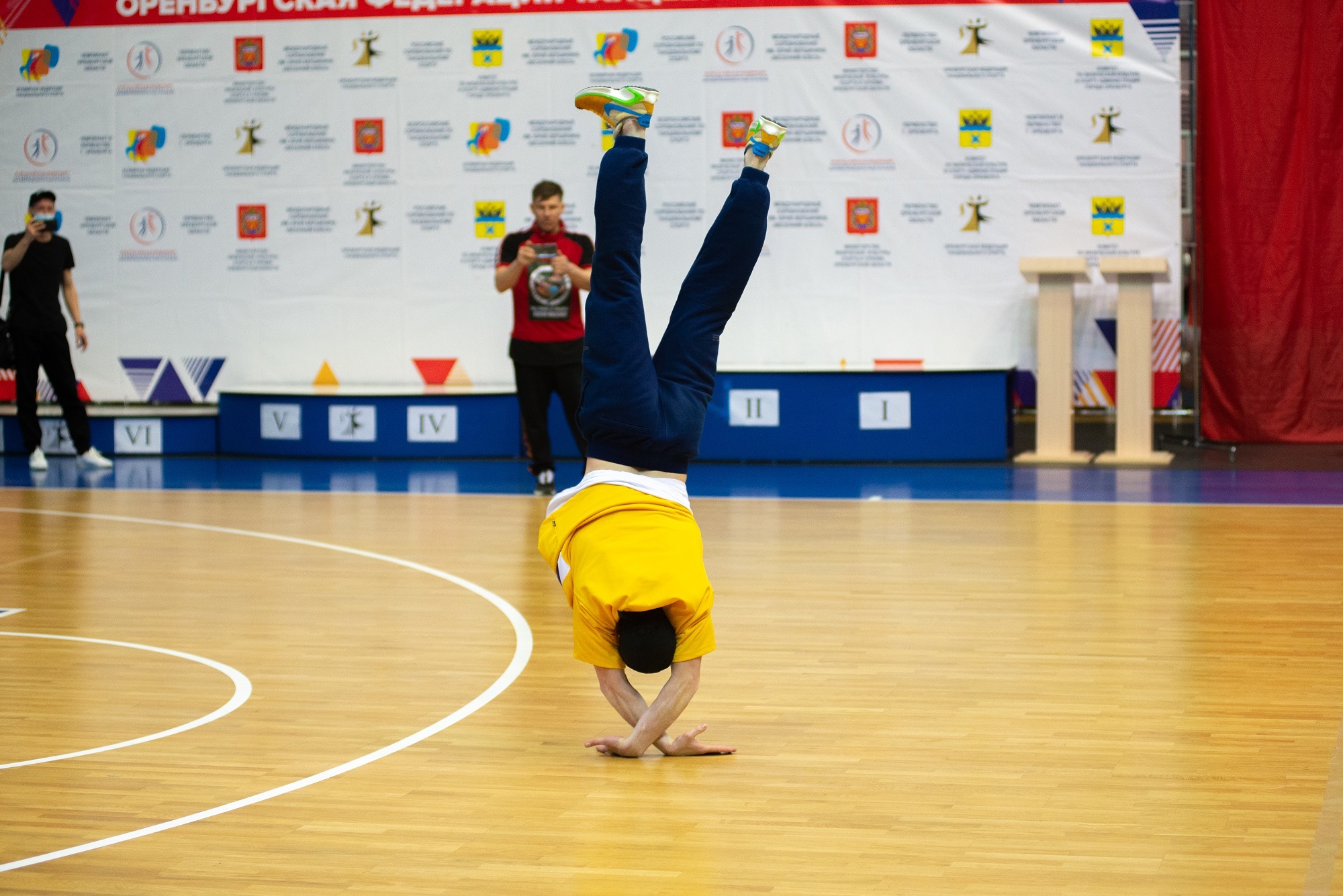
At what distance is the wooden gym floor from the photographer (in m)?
2.84

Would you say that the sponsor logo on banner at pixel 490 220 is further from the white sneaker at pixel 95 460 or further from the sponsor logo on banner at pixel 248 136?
the white sneaker at pixel 95 460

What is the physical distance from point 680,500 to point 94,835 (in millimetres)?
1500

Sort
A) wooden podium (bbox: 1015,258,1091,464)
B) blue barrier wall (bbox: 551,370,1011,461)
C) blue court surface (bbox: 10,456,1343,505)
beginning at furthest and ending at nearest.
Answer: blue barrier wall (bbox: 551,370,1011,461)
wooden podium (bbox: 1015,258,1091,464)
blue court surface (bbox: 10,456,1343,505)

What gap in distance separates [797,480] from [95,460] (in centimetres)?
492

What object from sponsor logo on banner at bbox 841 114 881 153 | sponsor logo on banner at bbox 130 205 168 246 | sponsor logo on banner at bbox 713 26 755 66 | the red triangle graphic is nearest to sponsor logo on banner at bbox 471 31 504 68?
sponsor logo on banner at bbox 713 26 755 66

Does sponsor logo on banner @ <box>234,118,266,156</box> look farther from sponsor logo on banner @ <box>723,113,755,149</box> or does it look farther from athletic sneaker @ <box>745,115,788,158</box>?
athletic sneaker @ <box>745,115,788,158</box>

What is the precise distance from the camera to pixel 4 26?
11844 mm

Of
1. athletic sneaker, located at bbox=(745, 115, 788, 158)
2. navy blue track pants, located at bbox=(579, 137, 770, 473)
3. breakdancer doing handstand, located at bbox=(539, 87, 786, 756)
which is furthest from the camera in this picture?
athletic sneaker, located at bbox=(745, 115, 788, 158)

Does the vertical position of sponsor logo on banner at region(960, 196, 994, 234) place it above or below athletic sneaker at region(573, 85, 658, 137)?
below

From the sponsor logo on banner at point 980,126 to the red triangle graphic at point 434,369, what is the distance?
4.10 metres

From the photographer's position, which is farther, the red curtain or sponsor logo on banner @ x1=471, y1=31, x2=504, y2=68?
sponsor logo on banner @ x1=471, y1=31, x2=504, y2=68

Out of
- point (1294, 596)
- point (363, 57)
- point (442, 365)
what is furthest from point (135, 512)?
point (1294, 596)

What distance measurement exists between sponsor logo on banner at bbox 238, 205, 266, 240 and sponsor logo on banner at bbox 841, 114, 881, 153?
4445mm

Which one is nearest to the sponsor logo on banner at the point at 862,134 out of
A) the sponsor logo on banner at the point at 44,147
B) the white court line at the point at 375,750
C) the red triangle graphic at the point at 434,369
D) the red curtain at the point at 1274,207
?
the red curtain at the point at 1274,207
